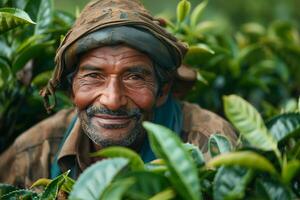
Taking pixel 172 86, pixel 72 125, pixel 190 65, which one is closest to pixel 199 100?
pixel 190 65

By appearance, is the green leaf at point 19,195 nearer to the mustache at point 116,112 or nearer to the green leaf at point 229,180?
the mustache at point 116,112

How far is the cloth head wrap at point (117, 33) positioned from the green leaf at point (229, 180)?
2.80 ft

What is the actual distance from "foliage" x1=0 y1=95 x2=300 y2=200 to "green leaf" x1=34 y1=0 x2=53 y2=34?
127 centimetres

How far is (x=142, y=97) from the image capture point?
2.60 meters

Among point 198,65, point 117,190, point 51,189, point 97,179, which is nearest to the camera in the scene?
point 117,190

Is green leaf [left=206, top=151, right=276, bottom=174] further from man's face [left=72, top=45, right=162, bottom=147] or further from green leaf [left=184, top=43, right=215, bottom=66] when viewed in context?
green leaf [left=184, top=43, right=215, bottom=66]

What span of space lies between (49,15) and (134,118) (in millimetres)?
654

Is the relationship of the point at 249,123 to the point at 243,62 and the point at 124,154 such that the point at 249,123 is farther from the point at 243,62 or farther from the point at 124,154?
the point at 243,62

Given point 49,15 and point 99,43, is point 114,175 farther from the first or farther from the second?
point 49,15

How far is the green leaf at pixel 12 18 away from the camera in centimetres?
237

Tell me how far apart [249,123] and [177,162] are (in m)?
0.21

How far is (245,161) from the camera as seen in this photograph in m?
1.70

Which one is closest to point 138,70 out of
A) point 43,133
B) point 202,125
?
point 202,125

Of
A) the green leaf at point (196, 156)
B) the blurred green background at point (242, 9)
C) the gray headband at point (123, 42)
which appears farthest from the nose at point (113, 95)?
the blurred green background at point (242, 9)
